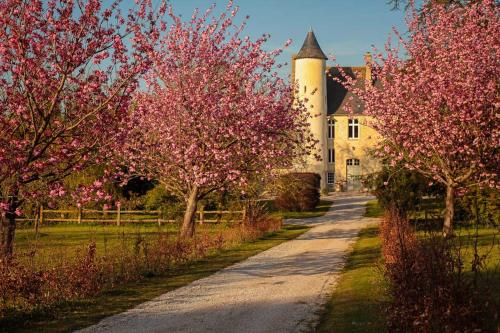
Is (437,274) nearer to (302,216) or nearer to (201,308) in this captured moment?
(201,308)

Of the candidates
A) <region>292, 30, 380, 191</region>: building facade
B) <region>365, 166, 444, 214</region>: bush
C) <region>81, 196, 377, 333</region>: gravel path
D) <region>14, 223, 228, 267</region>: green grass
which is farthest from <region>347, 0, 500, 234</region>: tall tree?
<region>292, 30, 380, 191</region>: building facade

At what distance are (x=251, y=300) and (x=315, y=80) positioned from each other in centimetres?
4567

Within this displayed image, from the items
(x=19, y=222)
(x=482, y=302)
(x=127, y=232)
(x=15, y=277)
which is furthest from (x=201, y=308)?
(x=19, y=222)

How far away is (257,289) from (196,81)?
9.90 meters

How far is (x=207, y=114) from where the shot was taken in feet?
68.2

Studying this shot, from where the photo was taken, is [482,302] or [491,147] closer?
[482,302]

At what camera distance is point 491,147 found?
71.7 feet

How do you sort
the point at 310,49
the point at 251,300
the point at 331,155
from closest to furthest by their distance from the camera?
the point at 251,300 → the point at 310,49 → the point at 331,155

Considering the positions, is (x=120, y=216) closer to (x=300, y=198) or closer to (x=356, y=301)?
(x=300, y=198)

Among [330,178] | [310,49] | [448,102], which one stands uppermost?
[310,49]

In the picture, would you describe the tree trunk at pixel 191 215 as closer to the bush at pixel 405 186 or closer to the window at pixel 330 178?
the bush at pixel 405 186

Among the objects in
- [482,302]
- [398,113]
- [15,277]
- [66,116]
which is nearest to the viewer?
[482,302]

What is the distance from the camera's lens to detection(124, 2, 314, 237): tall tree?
818 inches

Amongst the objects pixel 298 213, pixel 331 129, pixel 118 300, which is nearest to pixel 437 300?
pixel 118 300
